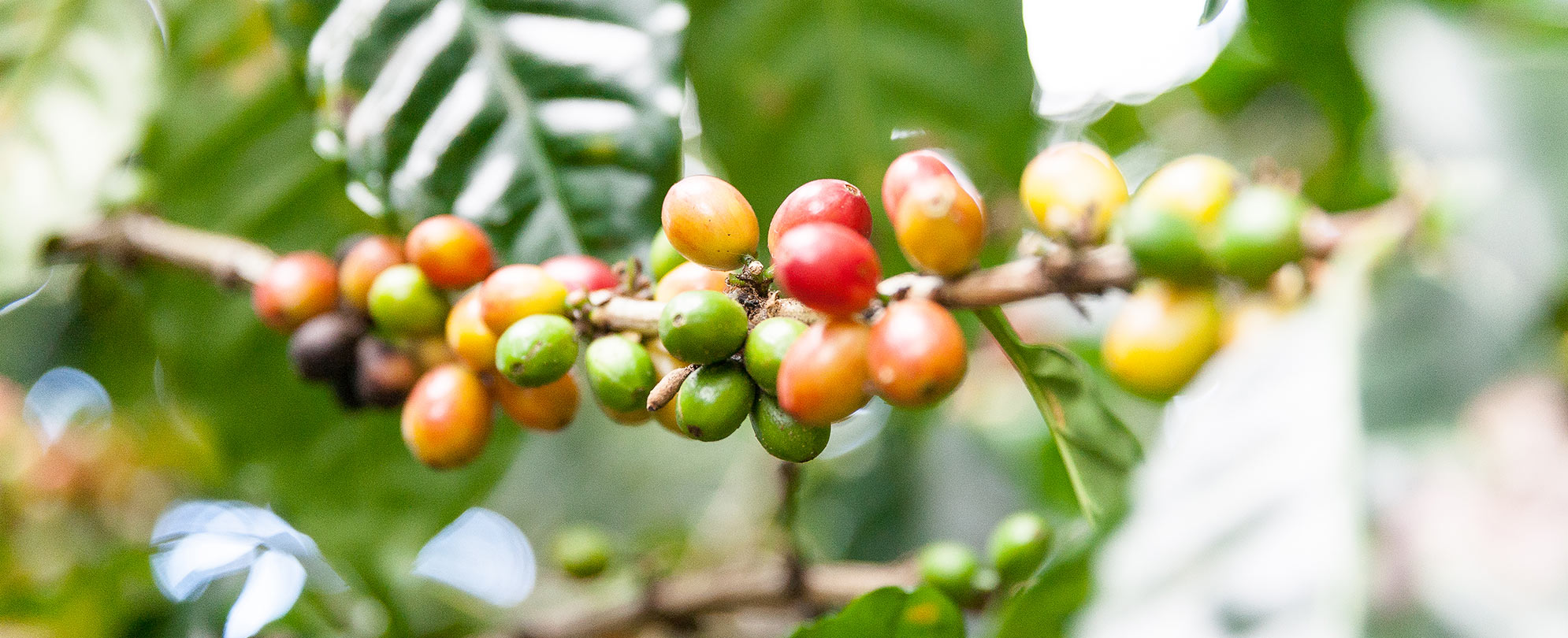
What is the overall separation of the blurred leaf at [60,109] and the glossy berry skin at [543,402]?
2.08ft

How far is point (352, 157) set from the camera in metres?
0.87

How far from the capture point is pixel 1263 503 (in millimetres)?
497

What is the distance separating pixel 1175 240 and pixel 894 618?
0.45 meters

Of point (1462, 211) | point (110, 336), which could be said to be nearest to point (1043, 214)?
point (1462, 211)

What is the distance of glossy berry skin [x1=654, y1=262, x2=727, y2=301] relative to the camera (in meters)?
0.63

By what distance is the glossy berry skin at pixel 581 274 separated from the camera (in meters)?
0.66

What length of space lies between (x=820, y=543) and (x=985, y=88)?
2.92 ft

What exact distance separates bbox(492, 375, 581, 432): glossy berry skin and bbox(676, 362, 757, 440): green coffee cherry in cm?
18

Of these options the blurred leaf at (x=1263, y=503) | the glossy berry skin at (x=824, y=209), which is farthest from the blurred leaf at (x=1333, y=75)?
the glossy berry skin at (x=824, y=209)

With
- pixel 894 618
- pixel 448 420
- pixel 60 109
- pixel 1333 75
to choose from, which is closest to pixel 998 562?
pixel 894 618

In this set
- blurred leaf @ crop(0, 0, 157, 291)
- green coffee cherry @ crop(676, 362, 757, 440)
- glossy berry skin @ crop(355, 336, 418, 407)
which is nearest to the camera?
green coffee cherry @ crop(676, 362, 757, 440)

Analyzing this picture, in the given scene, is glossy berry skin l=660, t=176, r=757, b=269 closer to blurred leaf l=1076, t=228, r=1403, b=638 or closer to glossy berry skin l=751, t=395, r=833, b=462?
glossy berry skin l=751, t=395, r=833, b=462

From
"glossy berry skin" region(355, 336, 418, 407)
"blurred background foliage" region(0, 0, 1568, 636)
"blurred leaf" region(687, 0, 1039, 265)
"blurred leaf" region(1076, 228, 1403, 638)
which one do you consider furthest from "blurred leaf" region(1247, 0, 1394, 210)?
"glossy berry skin" region(355, 336, 418, 407)

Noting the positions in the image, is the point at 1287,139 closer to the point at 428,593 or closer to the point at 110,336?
the point at 428,593
